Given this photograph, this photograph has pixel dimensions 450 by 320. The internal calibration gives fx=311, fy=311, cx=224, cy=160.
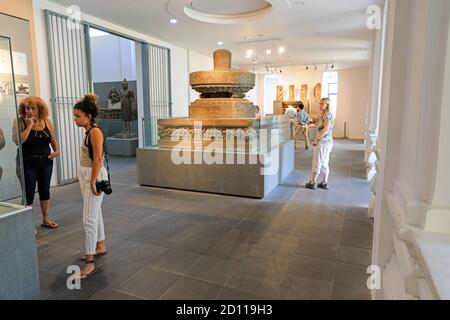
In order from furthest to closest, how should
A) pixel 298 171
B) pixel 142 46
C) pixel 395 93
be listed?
1. pixel 142 46
2. pixel 298 171
3. pixel 395 93

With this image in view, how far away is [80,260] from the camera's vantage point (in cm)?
296

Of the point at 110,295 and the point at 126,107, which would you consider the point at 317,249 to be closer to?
the point at 110,295

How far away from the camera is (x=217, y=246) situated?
3264 mm

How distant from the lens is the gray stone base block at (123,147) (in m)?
9.75

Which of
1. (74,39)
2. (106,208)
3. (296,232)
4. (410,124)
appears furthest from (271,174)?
(74,39)

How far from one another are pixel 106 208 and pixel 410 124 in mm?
4050

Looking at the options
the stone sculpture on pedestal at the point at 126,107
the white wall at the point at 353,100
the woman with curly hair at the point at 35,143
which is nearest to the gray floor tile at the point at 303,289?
the woman with curly hair at the point at 35,143

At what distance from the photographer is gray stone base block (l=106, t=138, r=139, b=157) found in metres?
9.75

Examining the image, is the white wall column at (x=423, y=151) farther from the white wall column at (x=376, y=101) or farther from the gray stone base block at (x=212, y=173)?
the white wall column at (x=376, y=101)

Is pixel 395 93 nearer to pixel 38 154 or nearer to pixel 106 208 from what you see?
pixel 38 154

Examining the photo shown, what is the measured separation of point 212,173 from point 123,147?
5.56 m

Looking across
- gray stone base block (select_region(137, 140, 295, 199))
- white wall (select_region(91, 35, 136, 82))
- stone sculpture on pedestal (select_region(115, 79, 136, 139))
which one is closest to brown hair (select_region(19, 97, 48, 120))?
gray stone base block (select_region(137, 140, 295, 199))

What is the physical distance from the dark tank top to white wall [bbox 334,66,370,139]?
14459 mm

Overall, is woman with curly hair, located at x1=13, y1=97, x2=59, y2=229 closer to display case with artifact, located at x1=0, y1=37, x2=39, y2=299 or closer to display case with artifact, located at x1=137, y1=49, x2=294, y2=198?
display case with artifact, located at x1=0, y1=37, x2=39, y2=299
